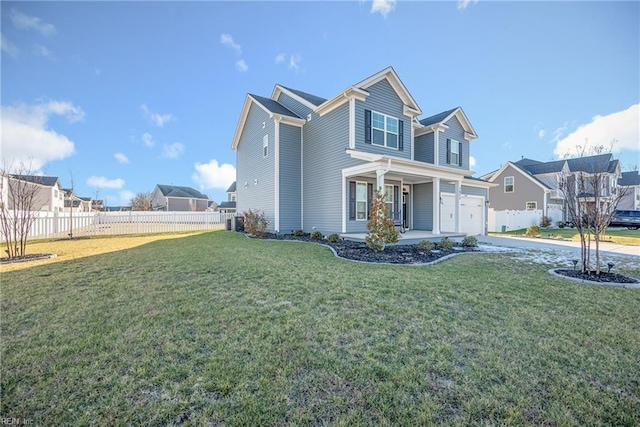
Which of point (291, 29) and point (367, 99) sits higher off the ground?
point (291, 29)

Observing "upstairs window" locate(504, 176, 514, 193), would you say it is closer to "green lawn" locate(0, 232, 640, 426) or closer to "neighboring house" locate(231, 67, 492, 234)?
"neighboring house" locate(231, 67, 492, 234)

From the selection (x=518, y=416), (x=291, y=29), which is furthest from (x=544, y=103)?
(x=518, y=416)

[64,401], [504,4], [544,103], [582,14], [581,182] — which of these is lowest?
[64,401]

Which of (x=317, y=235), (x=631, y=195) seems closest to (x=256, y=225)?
(x=317, y=235)

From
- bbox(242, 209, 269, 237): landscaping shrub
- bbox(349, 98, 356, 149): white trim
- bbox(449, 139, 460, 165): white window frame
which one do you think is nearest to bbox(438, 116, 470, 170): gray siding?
bbox(449, 139, 460, 165): white window frame

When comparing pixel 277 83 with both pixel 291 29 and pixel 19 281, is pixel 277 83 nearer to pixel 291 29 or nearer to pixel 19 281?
pixel 291 29

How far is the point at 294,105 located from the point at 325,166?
4.63 metres

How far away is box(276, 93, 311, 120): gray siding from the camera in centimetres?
1449

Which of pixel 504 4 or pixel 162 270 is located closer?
pixel 162 270

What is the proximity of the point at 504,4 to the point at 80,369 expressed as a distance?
16079 millimetres

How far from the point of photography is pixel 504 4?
1102cm

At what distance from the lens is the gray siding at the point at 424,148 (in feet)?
50.7

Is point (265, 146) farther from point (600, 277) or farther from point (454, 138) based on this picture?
point (600, 277)

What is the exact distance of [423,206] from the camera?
1513 centimetres
